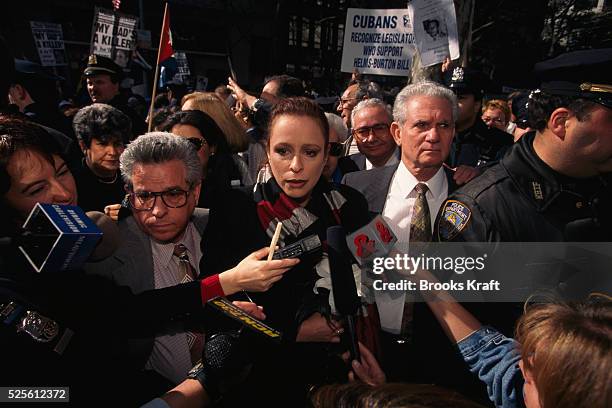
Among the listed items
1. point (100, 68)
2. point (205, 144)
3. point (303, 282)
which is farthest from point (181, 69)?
point (303, 282)

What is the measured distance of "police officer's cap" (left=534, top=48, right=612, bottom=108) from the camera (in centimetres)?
185

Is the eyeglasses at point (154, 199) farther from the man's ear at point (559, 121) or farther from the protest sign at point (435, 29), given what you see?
the protest sign at point (435, 29)

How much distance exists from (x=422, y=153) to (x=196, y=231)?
147 centimetres

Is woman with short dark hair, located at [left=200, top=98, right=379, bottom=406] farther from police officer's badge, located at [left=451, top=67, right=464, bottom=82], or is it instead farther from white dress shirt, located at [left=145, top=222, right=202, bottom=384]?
police officer's badge, located at [left=451, top=67, right=464, bottom=82]

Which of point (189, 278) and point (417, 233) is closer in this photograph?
point (189, 278)

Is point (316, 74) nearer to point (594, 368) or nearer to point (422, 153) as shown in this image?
point (422, 153)

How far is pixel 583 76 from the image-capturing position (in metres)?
1.90

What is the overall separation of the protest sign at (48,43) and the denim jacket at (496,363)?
925 centimetres

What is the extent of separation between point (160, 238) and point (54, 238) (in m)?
0.89

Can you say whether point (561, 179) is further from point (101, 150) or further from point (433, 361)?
point (101, 150)

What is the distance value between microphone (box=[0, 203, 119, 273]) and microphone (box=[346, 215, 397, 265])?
1.11 metres

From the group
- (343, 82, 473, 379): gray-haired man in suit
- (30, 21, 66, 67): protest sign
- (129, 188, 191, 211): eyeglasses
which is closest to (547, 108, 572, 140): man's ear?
(343, 82, 473, 379): gray-haired man in suit

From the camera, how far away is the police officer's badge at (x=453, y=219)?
1.93m

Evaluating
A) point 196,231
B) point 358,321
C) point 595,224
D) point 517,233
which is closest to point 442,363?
point 358,321
